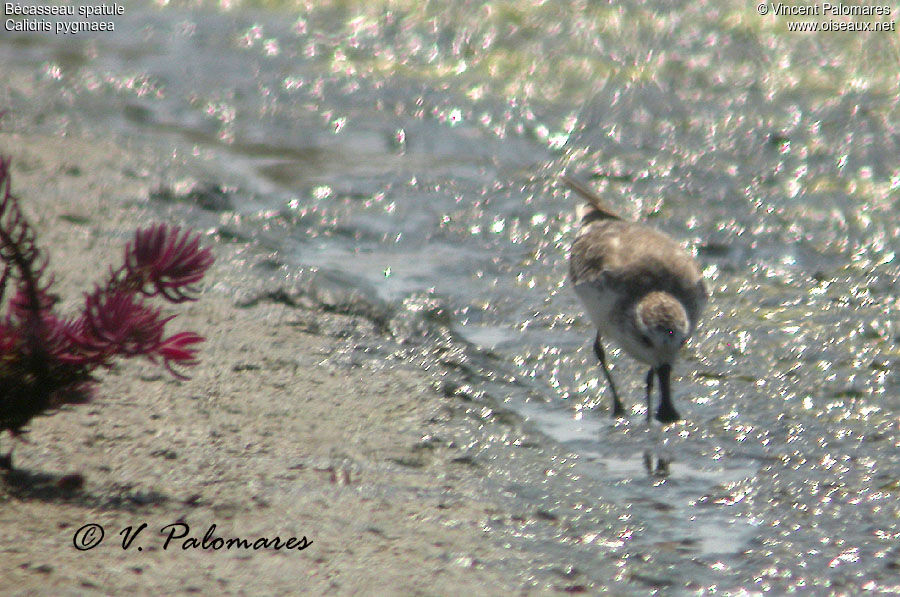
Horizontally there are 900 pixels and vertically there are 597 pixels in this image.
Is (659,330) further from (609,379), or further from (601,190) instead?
(601,190)

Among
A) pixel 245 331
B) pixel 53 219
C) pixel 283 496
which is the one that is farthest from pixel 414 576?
pixel 53 219

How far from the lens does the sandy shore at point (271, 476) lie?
166 inches

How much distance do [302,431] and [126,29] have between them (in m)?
8.12

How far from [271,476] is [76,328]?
1.02 meters

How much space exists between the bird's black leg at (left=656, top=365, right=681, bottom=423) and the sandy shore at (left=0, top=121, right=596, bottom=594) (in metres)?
0.63

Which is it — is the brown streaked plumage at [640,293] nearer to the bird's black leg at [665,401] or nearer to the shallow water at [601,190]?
the bird's black leg at [665,401]

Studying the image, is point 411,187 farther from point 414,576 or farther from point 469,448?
Result: point 414,576

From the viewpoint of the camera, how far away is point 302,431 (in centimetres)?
534

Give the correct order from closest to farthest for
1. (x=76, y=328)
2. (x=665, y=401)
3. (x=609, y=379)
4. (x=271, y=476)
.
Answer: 1. (x=76, y=328)
2. (x=271, y=476)
3. (x=665, y=401)
4. (x=609, y=379)

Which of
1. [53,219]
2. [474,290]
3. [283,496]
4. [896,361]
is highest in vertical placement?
[53,219]

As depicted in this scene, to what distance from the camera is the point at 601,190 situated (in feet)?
28.2

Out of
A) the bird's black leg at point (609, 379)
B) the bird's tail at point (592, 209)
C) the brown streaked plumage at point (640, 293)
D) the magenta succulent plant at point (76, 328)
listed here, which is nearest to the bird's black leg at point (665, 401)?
the brown streaked plumage at point (640, 293)

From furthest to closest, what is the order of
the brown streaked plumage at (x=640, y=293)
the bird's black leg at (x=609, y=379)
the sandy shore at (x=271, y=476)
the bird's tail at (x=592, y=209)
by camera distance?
the bird's tail at (x=592, y=209), the bird's black leg at (x=609, y=379), the brown streaked plumage at (x=640, y=293), the sandy shore at (x=271, y=476)

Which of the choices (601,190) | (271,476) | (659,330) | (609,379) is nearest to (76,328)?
(271,476)
